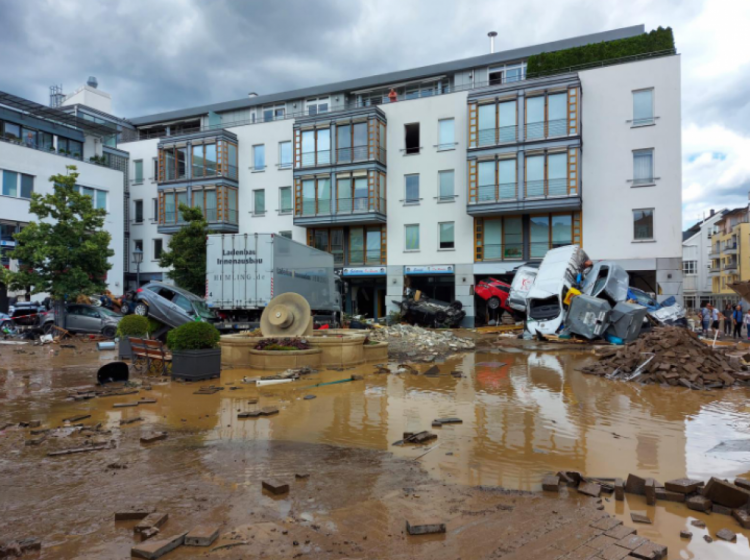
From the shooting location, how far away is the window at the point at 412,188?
113 feet

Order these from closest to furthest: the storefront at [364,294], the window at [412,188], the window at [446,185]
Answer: the window at [446,185] → the window at [412,188] → the storefront at [364,294]

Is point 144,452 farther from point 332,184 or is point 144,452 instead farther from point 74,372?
point 332,184

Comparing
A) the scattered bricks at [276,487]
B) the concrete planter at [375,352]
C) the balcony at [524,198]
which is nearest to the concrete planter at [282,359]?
the concrete planter at [375,352]

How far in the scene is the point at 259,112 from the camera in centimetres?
4091

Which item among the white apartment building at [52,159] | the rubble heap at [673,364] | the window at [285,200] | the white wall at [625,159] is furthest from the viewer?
the window at [285,200]

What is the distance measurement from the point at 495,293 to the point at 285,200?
1696 centimetres

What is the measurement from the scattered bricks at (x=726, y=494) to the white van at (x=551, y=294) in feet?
54.7

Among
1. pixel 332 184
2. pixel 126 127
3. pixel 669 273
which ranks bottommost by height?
pixel 669 273

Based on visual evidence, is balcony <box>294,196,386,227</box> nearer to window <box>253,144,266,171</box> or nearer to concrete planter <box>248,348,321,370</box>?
window <box>253,144,266,171</box>

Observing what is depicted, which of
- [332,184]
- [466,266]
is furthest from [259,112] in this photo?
[466,266]

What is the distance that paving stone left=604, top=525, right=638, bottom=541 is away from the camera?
380cm

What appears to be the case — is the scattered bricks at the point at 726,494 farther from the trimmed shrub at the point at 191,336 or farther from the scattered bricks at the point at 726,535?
the trimmed shrub at the point at 191,336

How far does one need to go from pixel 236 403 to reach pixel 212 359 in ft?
8.53

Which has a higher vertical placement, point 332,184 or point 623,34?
point 623,34
